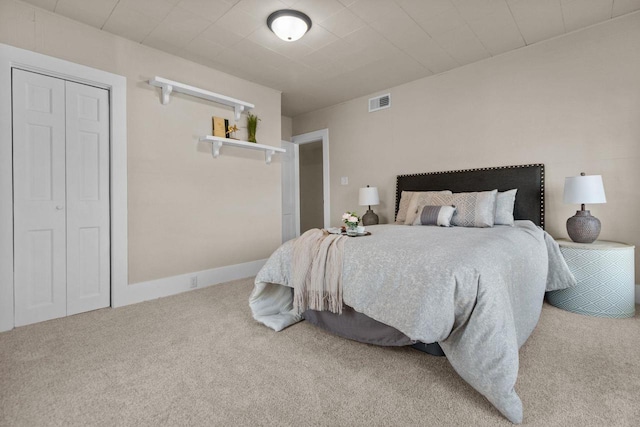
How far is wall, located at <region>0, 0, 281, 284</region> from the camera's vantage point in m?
2.60

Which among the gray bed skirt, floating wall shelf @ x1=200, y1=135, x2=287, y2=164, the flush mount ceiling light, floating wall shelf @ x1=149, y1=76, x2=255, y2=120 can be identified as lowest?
the gray bed skirt

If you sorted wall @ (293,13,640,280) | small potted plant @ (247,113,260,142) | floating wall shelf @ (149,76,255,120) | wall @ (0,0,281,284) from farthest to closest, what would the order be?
small potted plant @ (247,113,260,142)
floating wall shelf @ (149,76,255,120)
wall @ (293,13,640,280)
wall @ (0,0,281,284)

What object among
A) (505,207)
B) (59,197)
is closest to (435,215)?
(505,207)

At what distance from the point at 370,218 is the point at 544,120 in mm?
2155

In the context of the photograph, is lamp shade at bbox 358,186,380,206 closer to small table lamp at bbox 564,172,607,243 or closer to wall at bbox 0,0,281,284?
wall at bbox 0,0,281,284

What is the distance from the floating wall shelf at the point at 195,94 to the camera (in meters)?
3.03

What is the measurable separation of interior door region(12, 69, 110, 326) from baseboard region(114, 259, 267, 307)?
0.69 ft

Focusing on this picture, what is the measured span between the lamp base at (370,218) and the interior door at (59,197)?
291 cm

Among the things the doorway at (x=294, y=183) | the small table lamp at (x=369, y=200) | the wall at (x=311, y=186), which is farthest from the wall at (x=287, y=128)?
the small table lamp at (x=369, y=200)

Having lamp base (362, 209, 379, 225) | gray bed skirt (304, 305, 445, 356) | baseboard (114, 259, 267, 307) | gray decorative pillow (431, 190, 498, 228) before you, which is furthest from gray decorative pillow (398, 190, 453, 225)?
baseboard (114, 259, 267, 307)

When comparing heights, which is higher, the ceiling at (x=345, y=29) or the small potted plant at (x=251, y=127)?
the ceiling at (x=345, y=29)

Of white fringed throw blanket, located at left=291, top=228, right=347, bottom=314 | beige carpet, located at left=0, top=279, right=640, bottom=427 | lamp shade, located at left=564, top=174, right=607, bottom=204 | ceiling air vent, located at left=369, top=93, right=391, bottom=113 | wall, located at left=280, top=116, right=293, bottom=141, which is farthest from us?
wall, located at left=280, top=116, right=293, bottom=141

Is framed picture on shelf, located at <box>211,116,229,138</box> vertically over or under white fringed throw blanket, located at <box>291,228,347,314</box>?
over

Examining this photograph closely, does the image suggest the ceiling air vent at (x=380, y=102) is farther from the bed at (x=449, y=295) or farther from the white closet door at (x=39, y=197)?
the white closet door at (x=39, y=197)
